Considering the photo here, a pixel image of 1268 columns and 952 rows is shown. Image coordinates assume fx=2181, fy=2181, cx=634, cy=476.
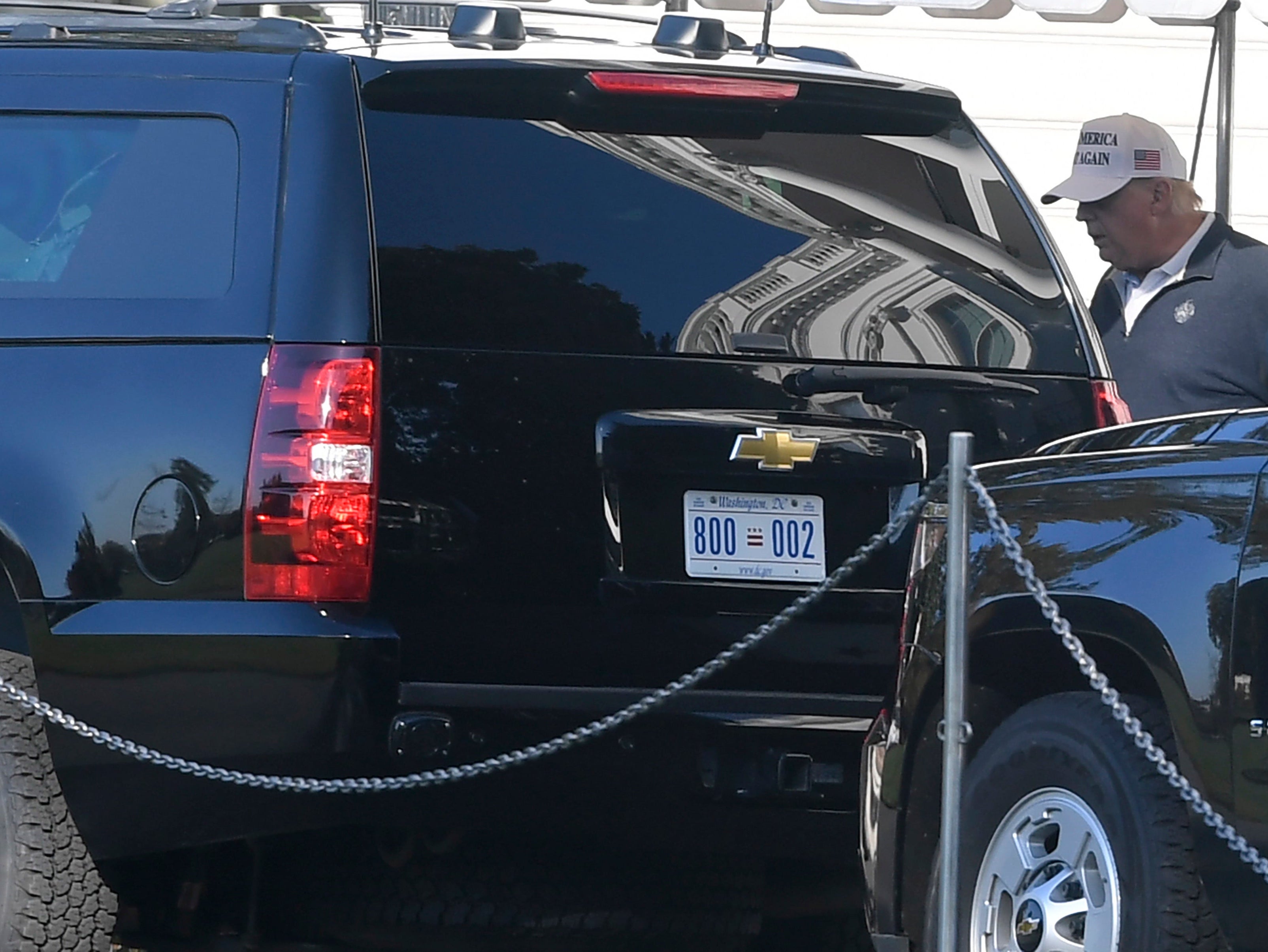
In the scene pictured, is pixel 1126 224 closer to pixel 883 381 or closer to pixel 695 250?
pixel 883 381

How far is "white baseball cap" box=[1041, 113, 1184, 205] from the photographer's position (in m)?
6.45

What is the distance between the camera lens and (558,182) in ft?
13.4

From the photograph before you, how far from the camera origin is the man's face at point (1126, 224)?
638 cm

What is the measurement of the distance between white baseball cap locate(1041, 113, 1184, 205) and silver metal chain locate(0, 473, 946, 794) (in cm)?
271

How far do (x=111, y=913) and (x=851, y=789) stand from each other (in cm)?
143

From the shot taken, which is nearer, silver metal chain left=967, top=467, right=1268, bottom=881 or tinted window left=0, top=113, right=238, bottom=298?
silver metal chain left=967, top=467, right=1268, bottom=881

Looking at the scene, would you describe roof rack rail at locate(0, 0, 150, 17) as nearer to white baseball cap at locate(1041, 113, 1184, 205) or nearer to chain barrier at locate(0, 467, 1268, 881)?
chain barrier at locate(0, 467, 1268, 881)

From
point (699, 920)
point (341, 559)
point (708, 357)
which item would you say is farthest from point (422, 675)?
point (699, 920)

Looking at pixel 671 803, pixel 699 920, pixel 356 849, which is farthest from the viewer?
pixel 699 920

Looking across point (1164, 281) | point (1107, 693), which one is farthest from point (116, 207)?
point (1164, 281)

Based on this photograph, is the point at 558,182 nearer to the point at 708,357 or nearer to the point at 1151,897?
the point at 708,357

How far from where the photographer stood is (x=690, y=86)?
4.24m

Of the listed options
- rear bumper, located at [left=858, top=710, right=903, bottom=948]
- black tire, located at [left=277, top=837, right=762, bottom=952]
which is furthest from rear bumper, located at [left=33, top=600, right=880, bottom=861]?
black tire, located at [left=277, top=837, right=762, bottom=952]

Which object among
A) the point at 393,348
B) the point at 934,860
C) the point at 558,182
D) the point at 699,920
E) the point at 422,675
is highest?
the point at 558,182
